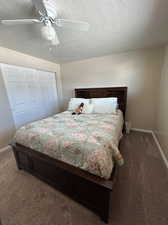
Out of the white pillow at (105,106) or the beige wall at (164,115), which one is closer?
the beige wall at (164,115)

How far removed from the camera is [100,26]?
5.23 ft

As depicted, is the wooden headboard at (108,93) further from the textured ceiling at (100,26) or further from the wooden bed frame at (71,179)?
the wooden bed frame at (71,179)

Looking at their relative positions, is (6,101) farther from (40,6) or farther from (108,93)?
(108,93)

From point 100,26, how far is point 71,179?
2.33 m

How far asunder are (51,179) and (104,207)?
0.77 m

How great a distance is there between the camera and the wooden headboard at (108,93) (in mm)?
2803

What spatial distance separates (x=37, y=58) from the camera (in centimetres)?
294

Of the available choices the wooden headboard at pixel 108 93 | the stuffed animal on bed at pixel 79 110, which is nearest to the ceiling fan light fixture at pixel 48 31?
the stuffed animal on bed at pixel 79 110

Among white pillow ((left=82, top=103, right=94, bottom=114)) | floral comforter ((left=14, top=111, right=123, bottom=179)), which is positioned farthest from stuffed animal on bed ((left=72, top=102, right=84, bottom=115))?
floral comforter ((left=14, top=111, right=123, bottom=179))

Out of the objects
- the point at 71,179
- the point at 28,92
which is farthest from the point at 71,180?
the point at 28,92

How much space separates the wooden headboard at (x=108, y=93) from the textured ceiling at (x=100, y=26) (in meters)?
1.08

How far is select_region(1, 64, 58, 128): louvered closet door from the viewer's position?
2.37 m

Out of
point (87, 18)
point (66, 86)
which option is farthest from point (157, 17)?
point (66, 86)

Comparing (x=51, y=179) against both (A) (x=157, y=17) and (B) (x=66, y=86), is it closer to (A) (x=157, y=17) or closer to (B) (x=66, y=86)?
(A) (x=157, y=17)
